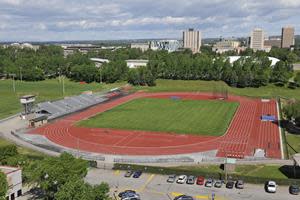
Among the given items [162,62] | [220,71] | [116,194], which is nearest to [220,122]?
[116,194]

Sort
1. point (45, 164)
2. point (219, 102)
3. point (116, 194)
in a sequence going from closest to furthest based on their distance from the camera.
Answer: point (45, 164) < point (116, 194) < point (219, 102)

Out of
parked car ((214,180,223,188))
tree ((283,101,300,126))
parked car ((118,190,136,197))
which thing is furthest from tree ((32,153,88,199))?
tree ((283,101,300,126))

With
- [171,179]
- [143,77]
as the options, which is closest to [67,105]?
[143,77]

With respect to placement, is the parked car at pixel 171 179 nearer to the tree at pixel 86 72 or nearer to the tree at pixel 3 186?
the tree at pixel 3 186

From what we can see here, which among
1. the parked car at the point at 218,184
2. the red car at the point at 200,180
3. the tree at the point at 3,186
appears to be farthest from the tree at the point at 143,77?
the tree at the point at 3,186

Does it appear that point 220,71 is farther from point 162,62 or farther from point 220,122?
point 220,122
